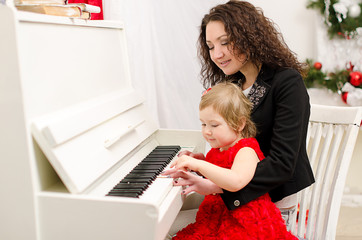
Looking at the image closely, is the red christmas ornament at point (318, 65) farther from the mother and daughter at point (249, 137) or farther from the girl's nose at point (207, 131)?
the girl's nose at point (207, 131)

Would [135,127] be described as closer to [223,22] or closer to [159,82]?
[223,22]

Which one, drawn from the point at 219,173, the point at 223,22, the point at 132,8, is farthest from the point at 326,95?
the point at 219,173

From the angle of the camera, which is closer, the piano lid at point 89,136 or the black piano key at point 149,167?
the piano lid at point 89,136

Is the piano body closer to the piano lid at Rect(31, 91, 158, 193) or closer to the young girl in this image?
the piano lid at Rect(31, 91, 158, 193)

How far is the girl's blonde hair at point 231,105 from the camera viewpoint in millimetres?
1337

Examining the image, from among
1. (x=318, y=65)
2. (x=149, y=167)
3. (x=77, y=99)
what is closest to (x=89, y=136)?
(x=77, y=99)

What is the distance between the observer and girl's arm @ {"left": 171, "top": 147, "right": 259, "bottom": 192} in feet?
4.10

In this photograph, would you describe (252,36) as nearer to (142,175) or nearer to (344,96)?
(142,175)

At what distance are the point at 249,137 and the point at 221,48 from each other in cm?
34

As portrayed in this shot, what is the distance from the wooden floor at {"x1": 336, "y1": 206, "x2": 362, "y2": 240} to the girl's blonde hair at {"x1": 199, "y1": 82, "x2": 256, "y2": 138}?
1766mm

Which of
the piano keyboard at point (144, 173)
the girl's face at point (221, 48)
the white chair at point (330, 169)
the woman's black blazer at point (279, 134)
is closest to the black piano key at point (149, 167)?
the piano keyboard at point (144, 173)

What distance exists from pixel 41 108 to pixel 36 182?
0.20 meters

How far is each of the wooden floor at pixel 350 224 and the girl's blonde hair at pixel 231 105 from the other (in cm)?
177

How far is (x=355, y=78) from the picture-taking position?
8.95 ft
